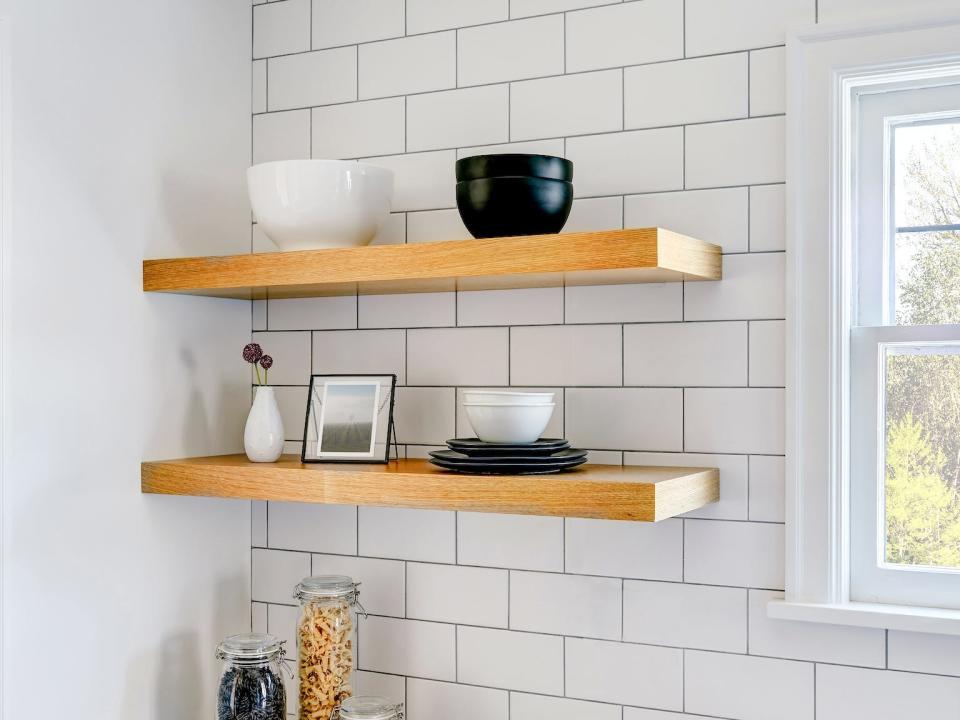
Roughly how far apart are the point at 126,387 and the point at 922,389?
134cm

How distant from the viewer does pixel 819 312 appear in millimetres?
1558

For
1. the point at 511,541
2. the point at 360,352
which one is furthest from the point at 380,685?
the point at 360,352

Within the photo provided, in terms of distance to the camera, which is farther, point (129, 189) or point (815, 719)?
point (129, 189)

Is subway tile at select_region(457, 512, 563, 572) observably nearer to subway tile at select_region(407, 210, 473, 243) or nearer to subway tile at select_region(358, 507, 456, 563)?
subway tile at select_region(358, 507, 456, 563)

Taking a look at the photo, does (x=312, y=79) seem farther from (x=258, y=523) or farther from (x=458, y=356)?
(x=258, y=523)

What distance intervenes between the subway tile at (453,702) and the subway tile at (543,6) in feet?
4.02

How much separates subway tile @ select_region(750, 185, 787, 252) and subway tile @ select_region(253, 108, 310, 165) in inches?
35.4

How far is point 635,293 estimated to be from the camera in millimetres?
1700

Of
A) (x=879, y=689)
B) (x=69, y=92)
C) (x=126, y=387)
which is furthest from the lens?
(x=126, y=387)

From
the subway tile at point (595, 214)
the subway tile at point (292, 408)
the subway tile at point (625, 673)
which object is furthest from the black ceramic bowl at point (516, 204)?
the subway tile at point (625, 673)

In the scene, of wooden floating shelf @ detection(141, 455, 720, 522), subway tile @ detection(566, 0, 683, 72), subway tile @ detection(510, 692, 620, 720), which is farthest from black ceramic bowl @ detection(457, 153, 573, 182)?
subway tile @ detection(510, 692, 620, 720)

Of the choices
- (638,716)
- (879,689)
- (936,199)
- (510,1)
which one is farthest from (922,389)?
(510,1)

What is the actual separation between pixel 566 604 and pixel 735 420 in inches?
17.4

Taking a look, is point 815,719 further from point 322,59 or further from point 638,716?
point 322,59
